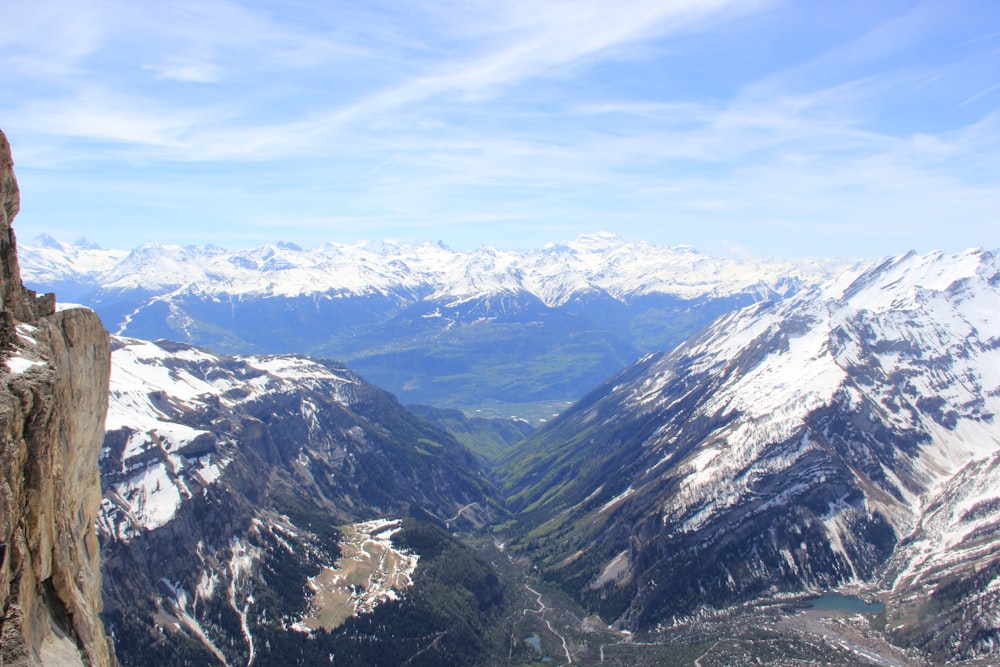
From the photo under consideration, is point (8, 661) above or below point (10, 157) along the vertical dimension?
below

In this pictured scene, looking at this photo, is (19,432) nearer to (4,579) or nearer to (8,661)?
(4,579)

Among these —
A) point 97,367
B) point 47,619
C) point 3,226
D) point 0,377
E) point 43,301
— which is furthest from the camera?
point 97,367

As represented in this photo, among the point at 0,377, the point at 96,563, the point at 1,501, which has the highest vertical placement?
the point at 0,377

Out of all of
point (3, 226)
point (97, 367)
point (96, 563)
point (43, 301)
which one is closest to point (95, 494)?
point (96, 563)

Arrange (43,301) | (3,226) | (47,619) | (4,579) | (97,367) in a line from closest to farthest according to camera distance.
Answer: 1. (4,579)
2. (47,619)
3. (3,226)
4. (43,301)
5. (97,367)

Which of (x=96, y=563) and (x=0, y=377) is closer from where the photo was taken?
(x=0, y=377)

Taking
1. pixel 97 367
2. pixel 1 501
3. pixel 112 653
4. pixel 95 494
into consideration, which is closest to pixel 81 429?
pixel 97 367
